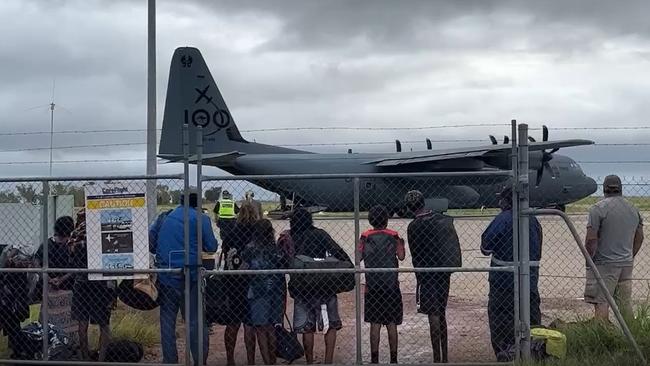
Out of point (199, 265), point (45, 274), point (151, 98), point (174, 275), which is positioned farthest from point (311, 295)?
point (151, 98)

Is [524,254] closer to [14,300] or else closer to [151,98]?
[14,300]

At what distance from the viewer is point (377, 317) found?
8398 millimetres

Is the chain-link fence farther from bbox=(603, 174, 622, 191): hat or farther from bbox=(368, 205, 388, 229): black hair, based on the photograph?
bbox=(603, 174, 622, 191): hat

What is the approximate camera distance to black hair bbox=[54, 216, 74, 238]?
28.3 ft

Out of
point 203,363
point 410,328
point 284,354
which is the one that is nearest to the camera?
point 203,363

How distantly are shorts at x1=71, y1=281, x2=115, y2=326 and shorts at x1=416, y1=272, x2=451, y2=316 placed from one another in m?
3.19

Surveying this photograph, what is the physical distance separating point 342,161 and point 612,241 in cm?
2063

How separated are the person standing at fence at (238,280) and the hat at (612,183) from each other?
12.6 ft

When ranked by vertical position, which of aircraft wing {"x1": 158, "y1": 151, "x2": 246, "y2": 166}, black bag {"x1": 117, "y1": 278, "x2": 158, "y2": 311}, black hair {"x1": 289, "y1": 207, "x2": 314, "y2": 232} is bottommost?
black bag {"x1": 117, "y1": 278, "x2": 158, "y2": 311}

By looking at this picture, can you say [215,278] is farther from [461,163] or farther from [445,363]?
[461,163]

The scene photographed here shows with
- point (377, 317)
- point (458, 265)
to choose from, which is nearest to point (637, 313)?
point (458, 265)

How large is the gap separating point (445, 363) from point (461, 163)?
22.2 m

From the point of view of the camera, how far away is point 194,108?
27.4 metres

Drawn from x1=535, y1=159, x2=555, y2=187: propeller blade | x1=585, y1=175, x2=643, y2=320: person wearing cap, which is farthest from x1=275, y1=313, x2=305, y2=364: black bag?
x1=535, y1=159, x2=555, y2=187: propeller blade
